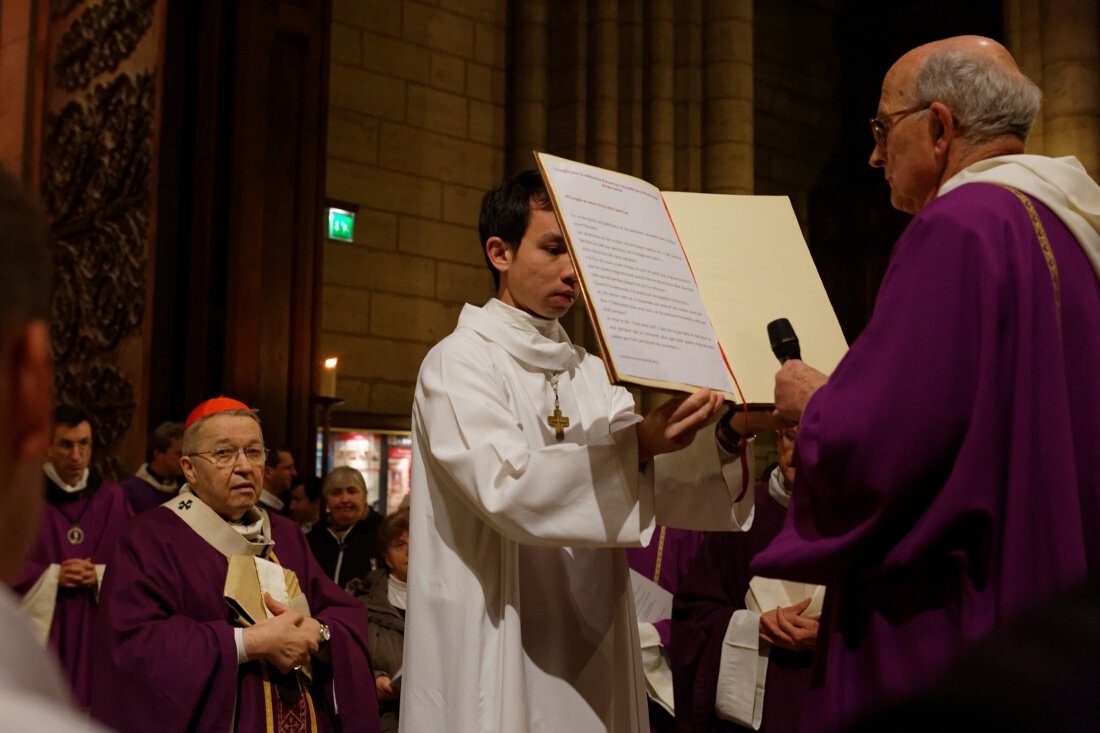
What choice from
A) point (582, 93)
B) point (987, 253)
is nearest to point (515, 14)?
point (582, 93)

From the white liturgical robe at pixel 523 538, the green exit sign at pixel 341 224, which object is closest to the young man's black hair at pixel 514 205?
the white liturgical robe at pixel 523 538

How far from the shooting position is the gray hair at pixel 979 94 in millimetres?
2275

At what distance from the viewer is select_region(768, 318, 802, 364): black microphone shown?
230cm

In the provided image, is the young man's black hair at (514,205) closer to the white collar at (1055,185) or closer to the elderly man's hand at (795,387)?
the elderly man's hand at (795,387)

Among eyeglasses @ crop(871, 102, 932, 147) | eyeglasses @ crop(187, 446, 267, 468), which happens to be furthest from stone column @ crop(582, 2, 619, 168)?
eyeglasses @ crop(871, 102, 932, 147)

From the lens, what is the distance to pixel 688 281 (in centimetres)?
254

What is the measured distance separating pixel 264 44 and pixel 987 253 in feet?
21.2

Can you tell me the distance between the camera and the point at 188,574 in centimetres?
411

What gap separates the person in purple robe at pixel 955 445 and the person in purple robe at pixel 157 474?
517 centimetres

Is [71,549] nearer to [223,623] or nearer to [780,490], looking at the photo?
[223,623]

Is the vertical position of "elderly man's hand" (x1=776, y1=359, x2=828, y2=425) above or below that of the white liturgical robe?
above

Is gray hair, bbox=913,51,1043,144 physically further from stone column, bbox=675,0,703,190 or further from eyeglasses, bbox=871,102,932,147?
stone column, bbox=675,0,703,190

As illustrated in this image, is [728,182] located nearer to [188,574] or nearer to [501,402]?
[188,574]

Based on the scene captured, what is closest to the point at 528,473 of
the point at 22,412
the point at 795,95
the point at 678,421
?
the point at 678,421
